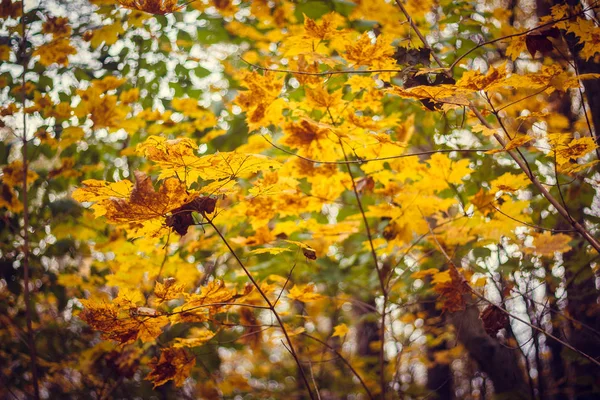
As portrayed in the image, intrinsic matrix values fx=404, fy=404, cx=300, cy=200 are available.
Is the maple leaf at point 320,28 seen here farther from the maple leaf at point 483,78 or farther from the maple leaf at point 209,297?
the maple leaf at point 209,297

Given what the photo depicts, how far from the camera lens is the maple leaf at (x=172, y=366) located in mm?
1301

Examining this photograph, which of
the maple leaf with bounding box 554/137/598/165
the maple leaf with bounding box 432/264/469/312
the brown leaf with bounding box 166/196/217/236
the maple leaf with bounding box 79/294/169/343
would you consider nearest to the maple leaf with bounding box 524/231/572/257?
the maple leaf with bounding box 432/264/469/312

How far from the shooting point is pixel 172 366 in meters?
1.33

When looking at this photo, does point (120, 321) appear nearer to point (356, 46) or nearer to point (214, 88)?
point (356, 46)

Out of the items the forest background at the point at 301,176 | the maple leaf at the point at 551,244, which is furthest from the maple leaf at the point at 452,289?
the maple leaf at the point at 551,244


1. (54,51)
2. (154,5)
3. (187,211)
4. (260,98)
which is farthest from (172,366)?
(54,51)

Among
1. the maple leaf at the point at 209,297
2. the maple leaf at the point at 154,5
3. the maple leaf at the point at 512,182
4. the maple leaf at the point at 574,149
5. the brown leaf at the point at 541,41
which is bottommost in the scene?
the maple leaf at the point at 209,297

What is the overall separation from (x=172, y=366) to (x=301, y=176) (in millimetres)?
833

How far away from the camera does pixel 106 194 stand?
3.23 feet

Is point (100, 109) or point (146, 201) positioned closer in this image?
point (146, 201)

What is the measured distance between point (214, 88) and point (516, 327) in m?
3.02

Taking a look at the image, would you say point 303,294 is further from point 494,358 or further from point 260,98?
point 494,358

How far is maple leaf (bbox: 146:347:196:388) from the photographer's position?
130 cm

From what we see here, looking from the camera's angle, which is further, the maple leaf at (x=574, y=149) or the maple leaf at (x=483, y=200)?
the maple leaf at (x=483, y=200)
